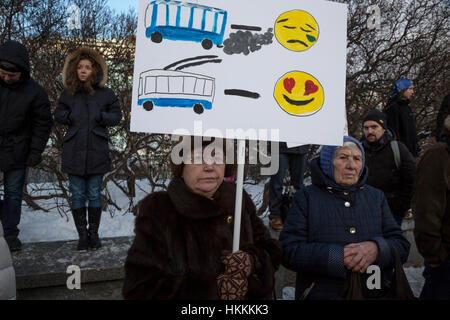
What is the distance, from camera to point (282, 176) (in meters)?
3.56

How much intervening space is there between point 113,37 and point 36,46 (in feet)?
3.63

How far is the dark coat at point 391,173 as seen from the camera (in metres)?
3.21

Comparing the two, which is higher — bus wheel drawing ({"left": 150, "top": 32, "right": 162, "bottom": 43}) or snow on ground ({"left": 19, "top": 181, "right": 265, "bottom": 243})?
bus wheel drawing ({"left": 150, "top": 32, "right": 162, "bottom": 43})

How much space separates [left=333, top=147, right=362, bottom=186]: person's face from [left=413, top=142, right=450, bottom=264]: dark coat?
488 mm

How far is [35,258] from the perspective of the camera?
2629 millimetres

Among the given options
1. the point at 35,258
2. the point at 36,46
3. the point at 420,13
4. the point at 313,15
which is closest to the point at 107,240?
the point at 35,258

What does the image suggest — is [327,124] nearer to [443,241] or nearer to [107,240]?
[443,241]

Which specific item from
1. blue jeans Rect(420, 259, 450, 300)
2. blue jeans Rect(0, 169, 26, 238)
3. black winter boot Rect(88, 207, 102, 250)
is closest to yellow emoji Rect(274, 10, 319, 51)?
blue jeans Rect(420, 259, 450, 300)

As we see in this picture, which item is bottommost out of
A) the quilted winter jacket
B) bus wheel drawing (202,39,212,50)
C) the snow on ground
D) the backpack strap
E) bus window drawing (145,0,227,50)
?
the snow on ground

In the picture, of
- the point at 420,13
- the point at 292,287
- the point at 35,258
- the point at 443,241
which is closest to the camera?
the point at 443,241

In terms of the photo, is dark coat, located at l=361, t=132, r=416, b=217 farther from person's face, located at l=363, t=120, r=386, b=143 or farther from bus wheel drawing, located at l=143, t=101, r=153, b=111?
bus wheel drawing, located at l=143, t=101, r=153, b=111

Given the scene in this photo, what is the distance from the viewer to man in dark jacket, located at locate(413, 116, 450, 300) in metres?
2.03

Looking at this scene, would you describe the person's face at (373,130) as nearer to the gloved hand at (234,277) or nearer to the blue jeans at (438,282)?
the blue jeans at (438,282)

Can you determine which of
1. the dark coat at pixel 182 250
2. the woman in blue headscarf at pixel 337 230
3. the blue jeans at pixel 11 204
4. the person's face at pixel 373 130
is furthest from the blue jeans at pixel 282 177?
the blue jeans at pixel 11 204
